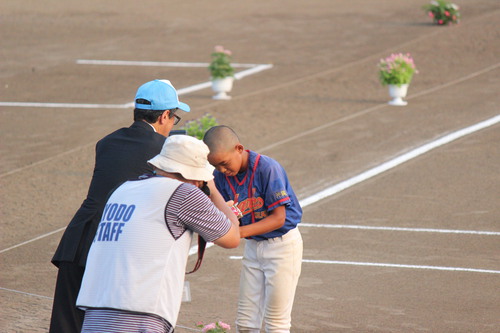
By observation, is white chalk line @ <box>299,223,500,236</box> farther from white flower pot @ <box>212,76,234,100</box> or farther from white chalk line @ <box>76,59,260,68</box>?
white chalk line @ <box>76,59,260,68</box>

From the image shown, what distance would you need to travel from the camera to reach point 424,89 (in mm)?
20219

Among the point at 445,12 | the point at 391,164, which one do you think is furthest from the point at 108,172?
the point at 445,12

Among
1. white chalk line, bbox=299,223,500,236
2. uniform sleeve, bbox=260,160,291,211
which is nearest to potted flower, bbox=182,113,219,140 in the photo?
white chalk line, bbox=299,223,500,236

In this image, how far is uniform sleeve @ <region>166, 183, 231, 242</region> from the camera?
481 centimetres

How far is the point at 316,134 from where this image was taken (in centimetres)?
1691

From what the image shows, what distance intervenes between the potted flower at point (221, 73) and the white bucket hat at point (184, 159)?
14444mm

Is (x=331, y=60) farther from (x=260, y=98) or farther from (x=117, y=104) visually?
(x=117, y=104)

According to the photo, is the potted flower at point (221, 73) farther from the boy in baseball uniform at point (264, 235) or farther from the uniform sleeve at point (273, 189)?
the uniform sleeve at point (273, 189)

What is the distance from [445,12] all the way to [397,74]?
8.17 metres

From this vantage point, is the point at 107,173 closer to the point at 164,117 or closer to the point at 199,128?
the point at 164,117

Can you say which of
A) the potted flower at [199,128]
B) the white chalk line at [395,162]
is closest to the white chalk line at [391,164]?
the white chalk line at [395,162]

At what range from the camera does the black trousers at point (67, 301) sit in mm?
5988

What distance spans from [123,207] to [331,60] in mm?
18971

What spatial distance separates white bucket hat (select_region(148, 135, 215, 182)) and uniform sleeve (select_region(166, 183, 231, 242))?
14 centimetres
